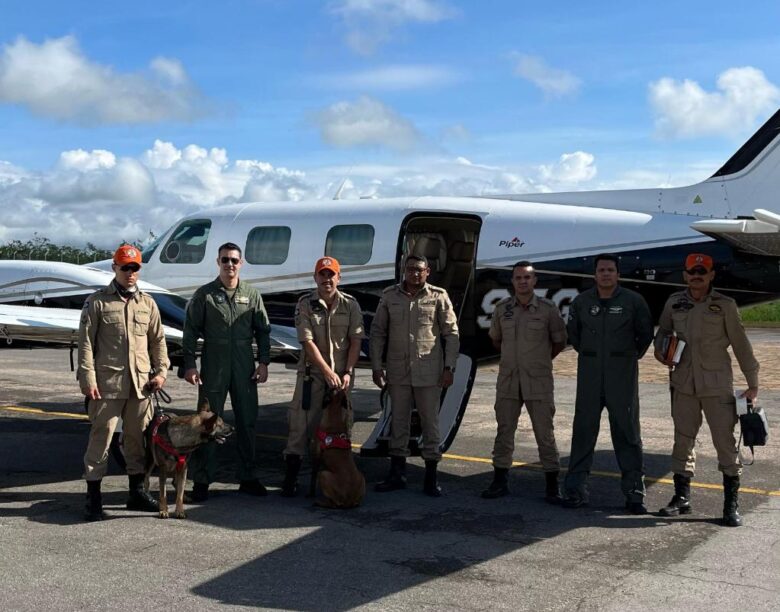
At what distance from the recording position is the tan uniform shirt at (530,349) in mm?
7387

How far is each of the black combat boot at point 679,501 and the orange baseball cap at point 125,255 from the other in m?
4.70

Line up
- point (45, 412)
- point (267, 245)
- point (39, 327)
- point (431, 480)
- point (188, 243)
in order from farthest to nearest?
point (45, 412) < point (188, 243) < point (267, 245) < point (39, 327) < point (431, 480)

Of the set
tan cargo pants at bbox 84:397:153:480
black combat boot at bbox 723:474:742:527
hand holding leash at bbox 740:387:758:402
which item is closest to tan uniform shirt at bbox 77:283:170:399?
tan cargo pants at bbox 84:397:153:480

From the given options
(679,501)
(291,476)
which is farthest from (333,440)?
(679,501)

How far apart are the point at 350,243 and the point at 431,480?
3649 millimetres

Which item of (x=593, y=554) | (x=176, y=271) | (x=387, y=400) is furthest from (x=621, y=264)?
(x=176, y=271)

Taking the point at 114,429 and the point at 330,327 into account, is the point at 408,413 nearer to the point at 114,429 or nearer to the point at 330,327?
the point at 330,327

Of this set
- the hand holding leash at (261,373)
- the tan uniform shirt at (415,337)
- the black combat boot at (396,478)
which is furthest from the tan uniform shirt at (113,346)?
the black combat boot at (396,478)

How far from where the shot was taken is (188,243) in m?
11.4

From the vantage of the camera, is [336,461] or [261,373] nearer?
[336,461]

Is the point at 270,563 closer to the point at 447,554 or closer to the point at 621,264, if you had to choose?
the point at 447,554

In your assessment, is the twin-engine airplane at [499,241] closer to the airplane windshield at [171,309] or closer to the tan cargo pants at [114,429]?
the airplane windshield at [171,309]

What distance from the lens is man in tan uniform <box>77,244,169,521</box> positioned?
659cm

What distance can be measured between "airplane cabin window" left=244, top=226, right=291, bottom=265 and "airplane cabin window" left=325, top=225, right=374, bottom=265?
25.0 inches
